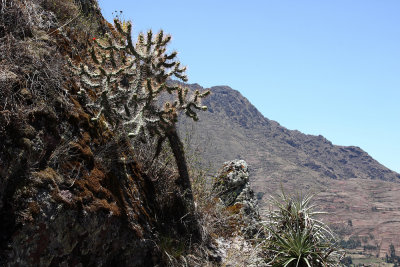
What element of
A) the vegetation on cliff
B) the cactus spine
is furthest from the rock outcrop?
the cactus spine

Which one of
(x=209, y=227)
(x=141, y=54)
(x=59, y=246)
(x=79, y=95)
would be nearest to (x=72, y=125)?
(x=79, y=95)

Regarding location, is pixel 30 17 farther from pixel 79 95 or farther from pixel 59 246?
pixel 59 246

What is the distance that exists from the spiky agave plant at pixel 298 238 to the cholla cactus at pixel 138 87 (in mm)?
2869

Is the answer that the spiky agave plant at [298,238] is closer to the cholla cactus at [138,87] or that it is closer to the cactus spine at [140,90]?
the cactus spine at [140,90]

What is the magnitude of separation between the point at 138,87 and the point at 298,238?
13.5 feet

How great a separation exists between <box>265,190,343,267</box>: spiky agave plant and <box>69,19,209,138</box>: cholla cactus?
9.41 feet

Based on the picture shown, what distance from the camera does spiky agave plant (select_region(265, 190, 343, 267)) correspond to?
249 inches

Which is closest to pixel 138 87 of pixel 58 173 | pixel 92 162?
pixel 92 162

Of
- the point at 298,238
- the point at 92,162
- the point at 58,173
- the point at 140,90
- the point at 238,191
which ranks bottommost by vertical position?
the point at 298,238

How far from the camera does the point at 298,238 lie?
6520 millimetres

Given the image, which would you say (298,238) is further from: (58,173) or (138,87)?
(58,173)

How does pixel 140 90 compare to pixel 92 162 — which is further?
pixel 140 90

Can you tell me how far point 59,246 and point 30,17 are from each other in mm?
3219

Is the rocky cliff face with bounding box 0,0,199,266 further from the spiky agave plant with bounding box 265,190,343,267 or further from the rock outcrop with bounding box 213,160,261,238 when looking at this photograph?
the rock outcrop with bounding box 213,160,261,238
